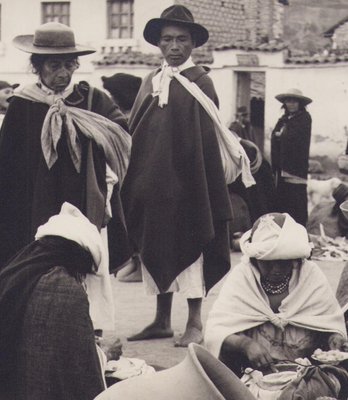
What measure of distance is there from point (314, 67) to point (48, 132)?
53.1 feet

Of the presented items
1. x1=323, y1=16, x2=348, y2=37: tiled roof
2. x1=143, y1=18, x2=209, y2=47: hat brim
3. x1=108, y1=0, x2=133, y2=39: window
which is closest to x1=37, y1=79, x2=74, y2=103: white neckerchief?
x1=143, y1=18, x2=209, y2=47: hat brim

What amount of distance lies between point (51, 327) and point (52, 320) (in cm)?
3

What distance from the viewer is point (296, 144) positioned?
13.2m

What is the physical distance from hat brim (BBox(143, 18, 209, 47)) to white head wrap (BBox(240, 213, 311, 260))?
2416mm

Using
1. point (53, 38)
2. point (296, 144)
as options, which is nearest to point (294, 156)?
point (296, 144)

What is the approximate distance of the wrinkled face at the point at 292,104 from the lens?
13.4m

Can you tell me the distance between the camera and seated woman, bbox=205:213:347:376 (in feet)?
17.5

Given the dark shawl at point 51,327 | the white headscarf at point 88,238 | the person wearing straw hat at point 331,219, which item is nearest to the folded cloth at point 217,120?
the white headscarf at point 88,238

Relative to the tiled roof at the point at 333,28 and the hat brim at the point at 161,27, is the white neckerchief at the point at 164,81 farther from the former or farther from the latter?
the tiled roof at the point at 333,28

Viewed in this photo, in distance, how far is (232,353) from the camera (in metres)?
5.38

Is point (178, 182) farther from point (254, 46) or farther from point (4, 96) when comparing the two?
point (254, 46)

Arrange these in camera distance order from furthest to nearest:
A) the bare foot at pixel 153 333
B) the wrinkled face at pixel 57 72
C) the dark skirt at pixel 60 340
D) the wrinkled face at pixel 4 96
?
the wrinkled face at pixel 4 96
the bare foot at pixel 153 333
the wrinkled face at pixel 57 72
the dark skirt at pixel 60 340

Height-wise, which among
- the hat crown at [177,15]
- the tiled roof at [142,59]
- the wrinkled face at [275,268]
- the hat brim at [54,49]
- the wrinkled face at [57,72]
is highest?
the hat crown at [177,15]

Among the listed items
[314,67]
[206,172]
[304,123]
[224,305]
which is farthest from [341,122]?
[224,305]
